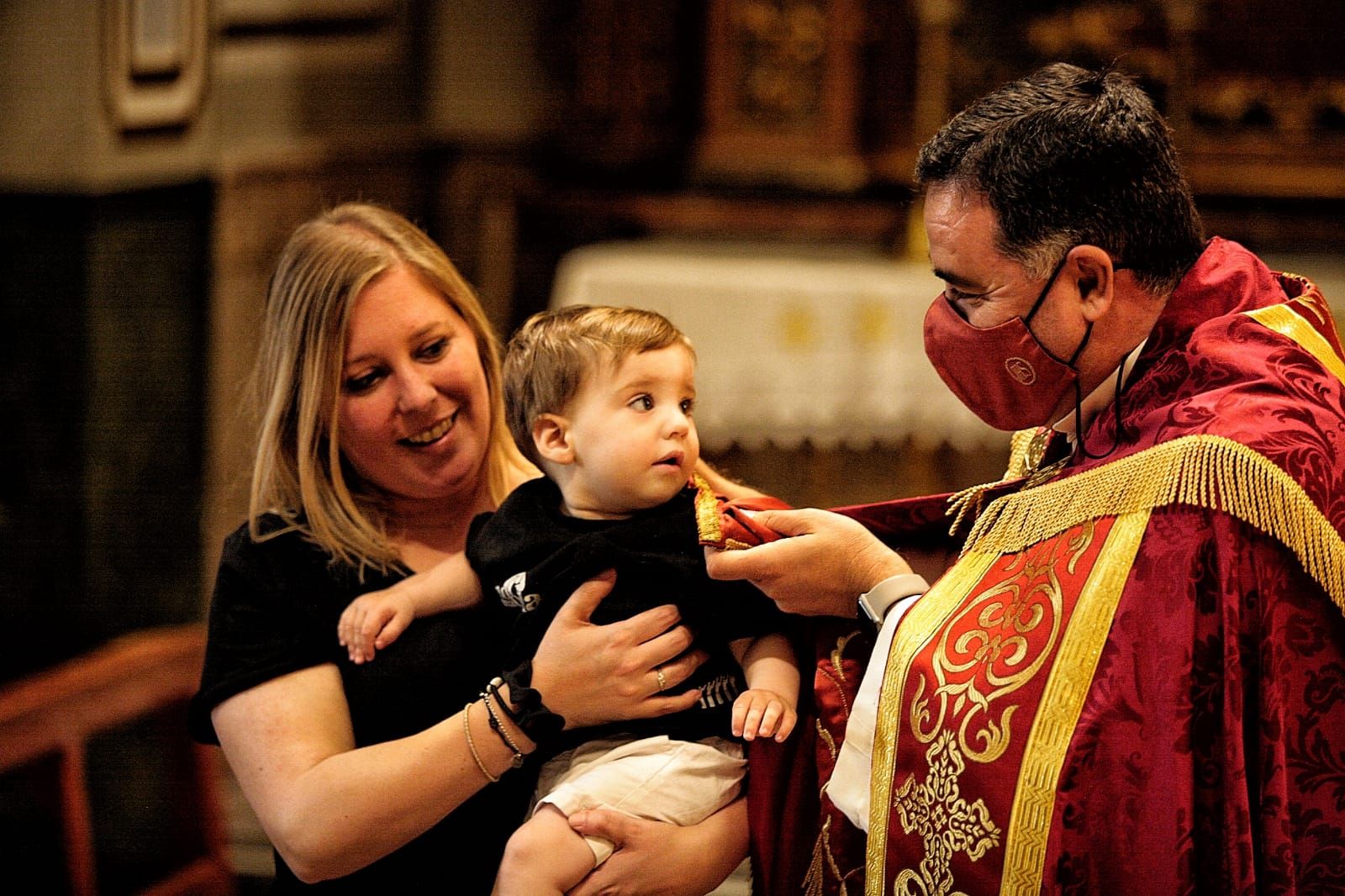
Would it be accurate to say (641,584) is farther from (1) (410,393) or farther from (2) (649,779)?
(1) (410,393)

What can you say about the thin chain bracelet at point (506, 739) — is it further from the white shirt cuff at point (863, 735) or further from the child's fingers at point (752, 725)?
the white shirt cuff at point (863, 735)

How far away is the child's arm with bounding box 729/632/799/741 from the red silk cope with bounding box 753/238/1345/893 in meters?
0.13

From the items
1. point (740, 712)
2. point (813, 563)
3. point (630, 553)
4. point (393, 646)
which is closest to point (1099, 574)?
point (813, 563)

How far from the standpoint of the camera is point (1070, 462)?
6.83 feet

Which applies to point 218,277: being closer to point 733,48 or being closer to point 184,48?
point 184,48

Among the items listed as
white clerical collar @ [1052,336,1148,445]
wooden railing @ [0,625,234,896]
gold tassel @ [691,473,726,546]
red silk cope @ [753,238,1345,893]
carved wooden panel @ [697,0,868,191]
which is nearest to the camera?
red silk cope @ [753,238,1345,893]

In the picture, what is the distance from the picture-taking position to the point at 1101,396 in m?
1.99

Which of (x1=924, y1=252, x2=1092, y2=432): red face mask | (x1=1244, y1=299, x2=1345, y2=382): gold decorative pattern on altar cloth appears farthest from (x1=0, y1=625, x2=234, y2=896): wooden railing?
(x1=1244, y1=299, x2=1345, y2=382): gold decorative pattern on altar cloth

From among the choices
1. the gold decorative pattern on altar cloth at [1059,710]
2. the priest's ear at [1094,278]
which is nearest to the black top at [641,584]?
the gold decorative pattern on altar cloth at [1059,710]

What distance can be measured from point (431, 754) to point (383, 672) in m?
0.19

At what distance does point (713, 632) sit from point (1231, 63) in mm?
4490

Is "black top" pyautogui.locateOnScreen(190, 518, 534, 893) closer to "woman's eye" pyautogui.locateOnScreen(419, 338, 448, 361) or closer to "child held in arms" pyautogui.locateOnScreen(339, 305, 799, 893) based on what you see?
"child held in arms" pyautogui.locateOnScreen(339, 305, 799, 893)

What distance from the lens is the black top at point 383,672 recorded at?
7.25 feet

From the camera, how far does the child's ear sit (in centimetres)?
213
